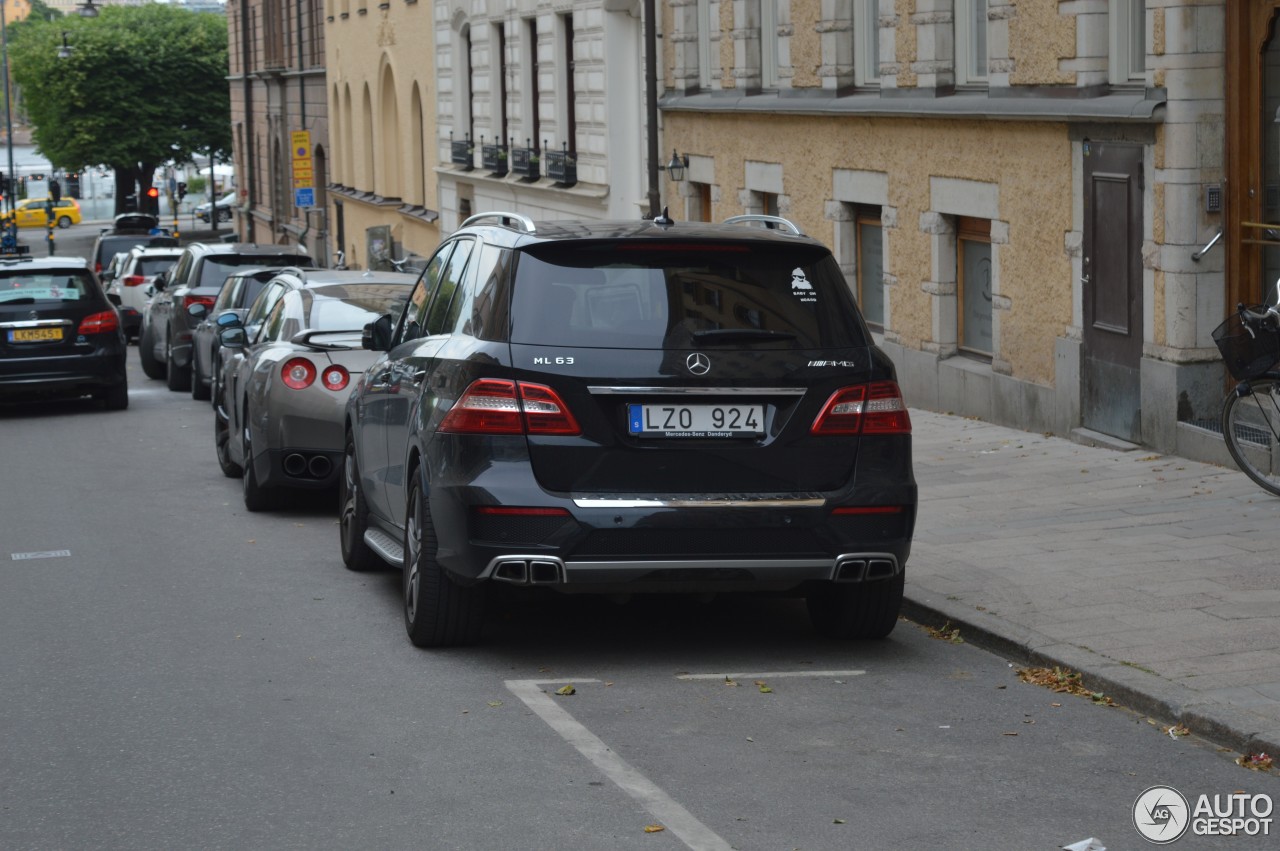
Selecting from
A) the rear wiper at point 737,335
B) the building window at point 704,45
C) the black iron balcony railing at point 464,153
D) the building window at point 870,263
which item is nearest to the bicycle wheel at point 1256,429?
the rear wiper at point 737,335

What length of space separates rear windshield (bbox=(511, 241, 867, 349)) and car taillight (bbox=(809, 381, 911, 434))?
0.67 feet

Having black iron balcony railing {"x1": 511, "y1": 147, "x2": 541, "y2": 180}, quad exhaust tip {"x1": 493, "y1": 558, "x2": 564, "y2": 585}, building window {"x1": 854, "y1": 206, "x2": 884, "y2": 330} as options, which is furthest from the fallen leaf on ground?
black iron balcony railing {"x1": 511, "y1": 147, "x2": 541, "y2": 180}

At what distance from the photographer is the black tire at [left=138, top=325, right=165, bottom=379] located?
28.5 m

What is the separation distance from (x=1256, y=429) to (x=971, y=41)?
649 cm

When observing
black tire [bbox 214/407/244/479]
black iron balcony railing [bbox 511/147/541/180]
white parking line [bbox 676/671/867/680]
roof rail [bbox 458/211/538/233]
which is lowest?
black tire [bbox 214/407/244/479]

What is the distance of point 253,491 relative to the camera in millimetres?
13273

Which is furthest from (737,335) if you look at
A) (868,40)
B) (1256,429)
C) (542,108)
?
(542,108)

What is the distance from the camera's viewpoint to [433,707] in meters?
7.25

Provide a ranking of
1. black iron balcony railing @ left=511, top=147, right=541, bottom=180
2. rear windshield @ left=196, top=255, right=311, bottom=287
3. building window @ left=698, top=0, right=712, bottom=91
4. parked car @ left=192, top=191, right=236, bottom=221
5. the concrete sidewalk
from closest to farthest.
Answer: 1. the concrete sidewalk
2. building window @ left=698, top=0, right=712, bottom=91
3. rear windshield @ left=196, top=255, right=311, bottom=287
4. black iron balcony railing @ left=511, top=147, right=541, bottom=180
5. parked car @ left=192, top=191, right=236, bottom=221

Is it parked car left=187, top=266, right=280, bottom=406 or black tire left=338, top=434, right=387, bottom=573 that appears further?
parked car left=187, top=266, right=280, bottom=406

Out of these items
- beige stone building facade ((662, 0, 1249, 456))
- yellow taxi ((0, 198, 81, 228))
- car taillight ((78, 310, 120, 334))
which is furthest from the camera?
yellow taxi ((0, 198, 81, 228))

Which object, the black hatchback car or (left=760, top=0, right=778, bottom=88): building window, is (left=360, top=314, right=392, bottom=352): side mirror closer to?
the black hatchback car

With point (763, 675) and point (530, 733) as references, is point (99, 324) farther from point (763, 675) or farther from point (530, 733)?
point (530, 733)

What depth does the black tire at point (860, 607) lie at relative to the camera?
830 centimetres
